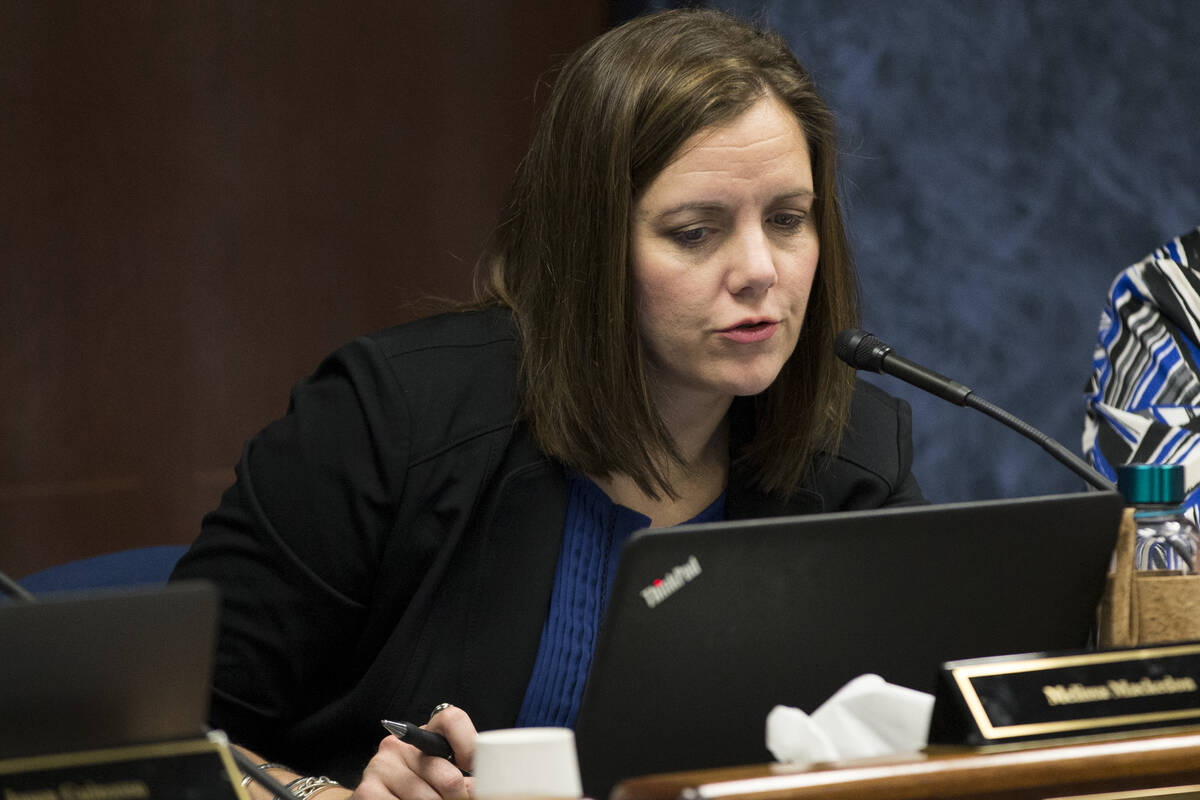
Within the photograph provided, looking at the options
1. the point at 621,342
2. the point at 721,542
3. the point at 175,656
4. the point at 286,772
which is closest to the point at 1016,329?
the point at 621,342

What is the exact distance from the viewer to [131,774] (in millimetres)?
653

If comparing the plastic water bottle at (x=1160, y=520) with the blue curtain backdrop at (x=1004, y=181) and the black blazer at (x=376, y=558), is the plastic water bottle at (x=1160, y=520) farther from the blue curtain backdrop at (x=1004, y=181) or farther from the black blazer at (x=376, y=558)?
the blue curtain backdrop at (x=1004, y=181)

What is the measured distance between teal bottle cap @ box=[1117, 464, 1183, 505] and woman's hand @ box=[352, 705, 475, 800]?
0.48 meters

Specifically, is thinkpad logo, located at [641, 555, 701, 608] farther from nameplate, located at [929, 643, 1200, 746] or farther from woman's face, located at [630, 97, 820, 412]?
woman's face, located at [630, 97, 820, 412]

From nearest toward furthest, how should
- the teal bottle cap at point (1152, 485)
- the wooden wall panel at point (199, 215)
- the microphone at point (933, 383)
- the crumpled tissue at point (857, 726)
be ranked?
the crumpled tissue at point (857, 726)
the teal bottle cap at point (1152, 485)
the microphone at point (933, 383)
the wooden wall panel at point (199, 215)

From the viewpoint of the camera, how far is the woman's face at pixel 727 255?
53.6 inches

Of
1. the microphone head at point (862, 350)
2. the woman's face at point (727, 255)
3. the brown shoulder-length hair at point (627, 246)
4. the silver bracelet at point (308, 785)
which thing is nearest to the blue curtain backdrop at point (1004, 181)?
the brown shoulder-length hair at point (627, 246)

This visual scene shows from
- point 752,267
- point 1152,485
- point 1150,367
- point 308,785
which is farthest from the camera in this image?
point 1150,367

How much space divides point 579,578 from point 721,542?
23.9 inches

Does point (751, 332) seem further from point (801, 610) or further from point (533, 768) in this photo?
point (533, 768)

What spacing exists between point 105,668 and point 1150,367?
5.27 feet

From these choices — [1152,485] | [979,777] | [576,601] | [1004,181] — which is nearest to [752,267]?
[576,601]

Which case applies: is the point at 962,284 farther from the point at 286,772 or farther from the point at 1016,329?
the point at 286,772

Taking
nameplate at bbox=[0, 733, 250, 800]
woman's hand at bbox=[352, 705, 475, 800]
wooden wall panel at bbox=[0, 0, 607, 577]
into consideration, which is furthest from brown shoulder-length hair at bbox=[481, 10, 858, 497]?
wooden wall panel at bbox=[0, 0, 607, 577]
